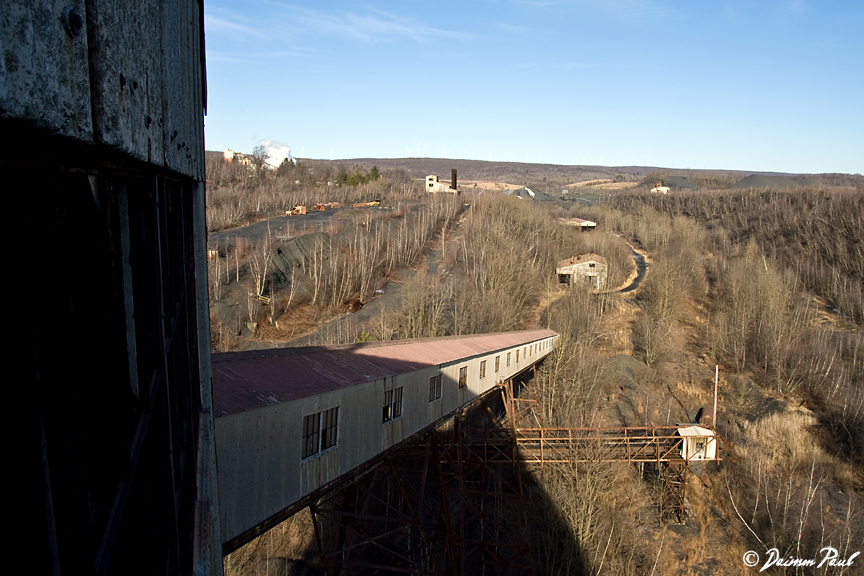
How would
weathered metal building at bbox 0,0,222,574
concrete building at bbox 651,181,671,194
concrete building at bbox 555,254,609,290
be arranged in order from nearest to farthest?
weathered metal building at bbox 0,0,222,574
concrete building at bbox 555,254,609,290
concrete building at bbox 651,181,671,194

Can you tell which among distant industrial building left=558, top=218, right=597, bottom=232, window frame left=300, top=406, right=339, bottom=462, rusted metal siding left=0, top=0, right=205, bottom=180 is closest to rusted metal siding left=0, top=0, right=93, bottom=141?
rusted metal siding left=0, top=0, right=205, bottom=180

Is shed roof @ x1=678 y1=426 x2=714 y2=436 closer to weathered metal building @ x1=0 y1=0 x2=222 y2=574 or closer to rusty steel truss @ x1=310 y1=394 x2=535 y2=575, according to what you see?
rusty steel truss @ x1=310 y1=394 x2=535 y2=575

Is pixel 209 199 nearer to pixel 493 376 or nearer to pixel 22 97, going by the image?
pixel 493 376

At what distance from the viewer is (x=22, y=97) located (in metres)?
0.54

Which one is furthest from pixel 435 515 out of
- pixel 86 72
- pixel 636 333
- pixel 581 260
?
pixel 581 260

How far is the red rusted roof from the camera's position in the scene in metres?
6.33

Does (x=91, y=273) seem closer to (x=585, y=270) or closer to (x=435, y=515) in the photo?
(x=435, y=515)

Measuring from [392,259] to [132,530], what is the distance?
35.0 metres

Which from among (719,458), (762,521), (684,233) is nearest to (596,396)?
(719,458)

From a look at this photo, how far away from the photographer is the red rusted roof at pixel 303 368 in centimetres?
633

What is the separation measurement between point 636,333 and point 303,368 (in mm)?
27853

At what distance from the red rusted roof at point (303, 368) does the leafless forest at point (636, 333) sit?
28.0 feet

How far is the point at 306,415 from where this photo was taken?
712cm

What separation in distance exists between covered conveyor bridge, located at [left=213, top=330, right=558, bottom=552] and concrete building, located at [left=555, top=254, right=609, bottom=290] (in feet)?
96.9
